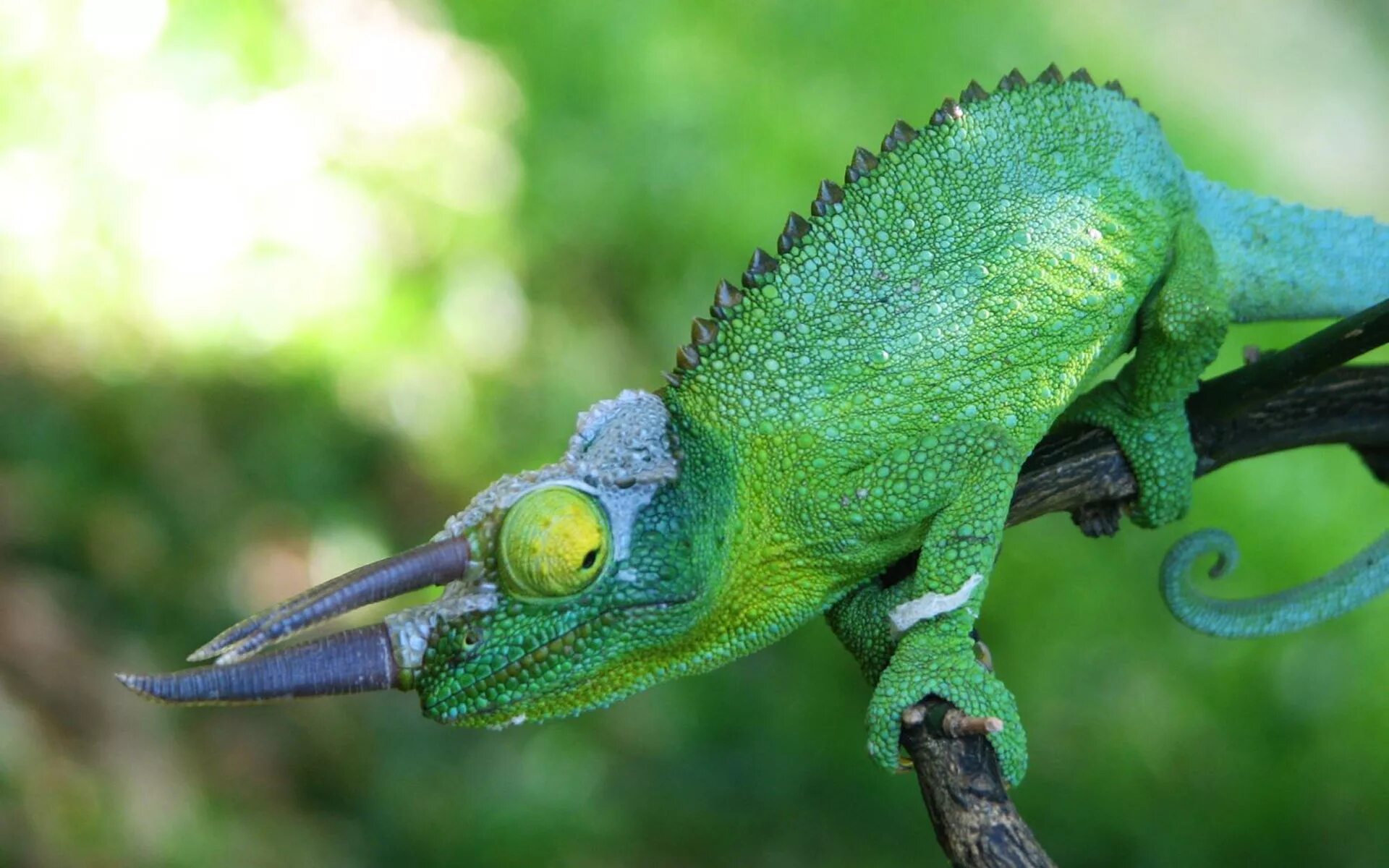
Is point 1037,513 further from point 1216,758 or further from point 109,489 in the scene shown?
point 109,489

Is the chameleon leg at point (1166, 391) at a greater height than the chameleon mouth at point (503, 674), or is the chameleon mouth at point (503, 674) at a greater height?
the chameleon leg at point (1166, 391)

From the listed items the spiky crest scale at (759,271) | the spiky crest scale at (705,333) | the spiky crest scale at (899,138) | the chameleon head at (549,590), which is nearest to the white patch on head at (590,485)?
the chameleon head at (549,590)

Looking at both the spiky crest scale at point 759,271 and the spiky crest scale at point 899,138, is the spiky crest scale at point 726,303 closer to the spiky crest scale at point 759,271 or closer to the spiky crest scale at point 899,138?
the spiky crest scale at point 759,271

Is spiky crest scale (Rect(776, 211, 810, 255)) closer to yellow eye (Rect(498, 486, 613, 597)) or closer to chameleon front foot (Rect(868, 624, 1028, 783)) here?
yellow eye (Rect(498, 486, 613, 597))

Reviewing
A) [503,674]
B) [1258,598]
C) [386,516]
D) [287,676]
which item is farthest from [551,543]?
[386,516]

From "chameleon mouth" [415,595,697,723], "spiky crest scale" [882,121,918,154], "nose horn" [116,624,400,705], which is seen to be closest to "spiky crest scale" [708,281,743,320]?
"spiky crest scale" [882,121,918,154]

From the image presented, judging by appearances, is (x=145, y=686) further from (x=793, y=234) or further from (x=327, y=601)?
(x=793, y=234)

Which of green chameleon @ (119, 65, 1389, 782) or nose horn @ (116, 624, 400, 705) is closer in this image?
nose horn @ (116, 624, 400, 705)
